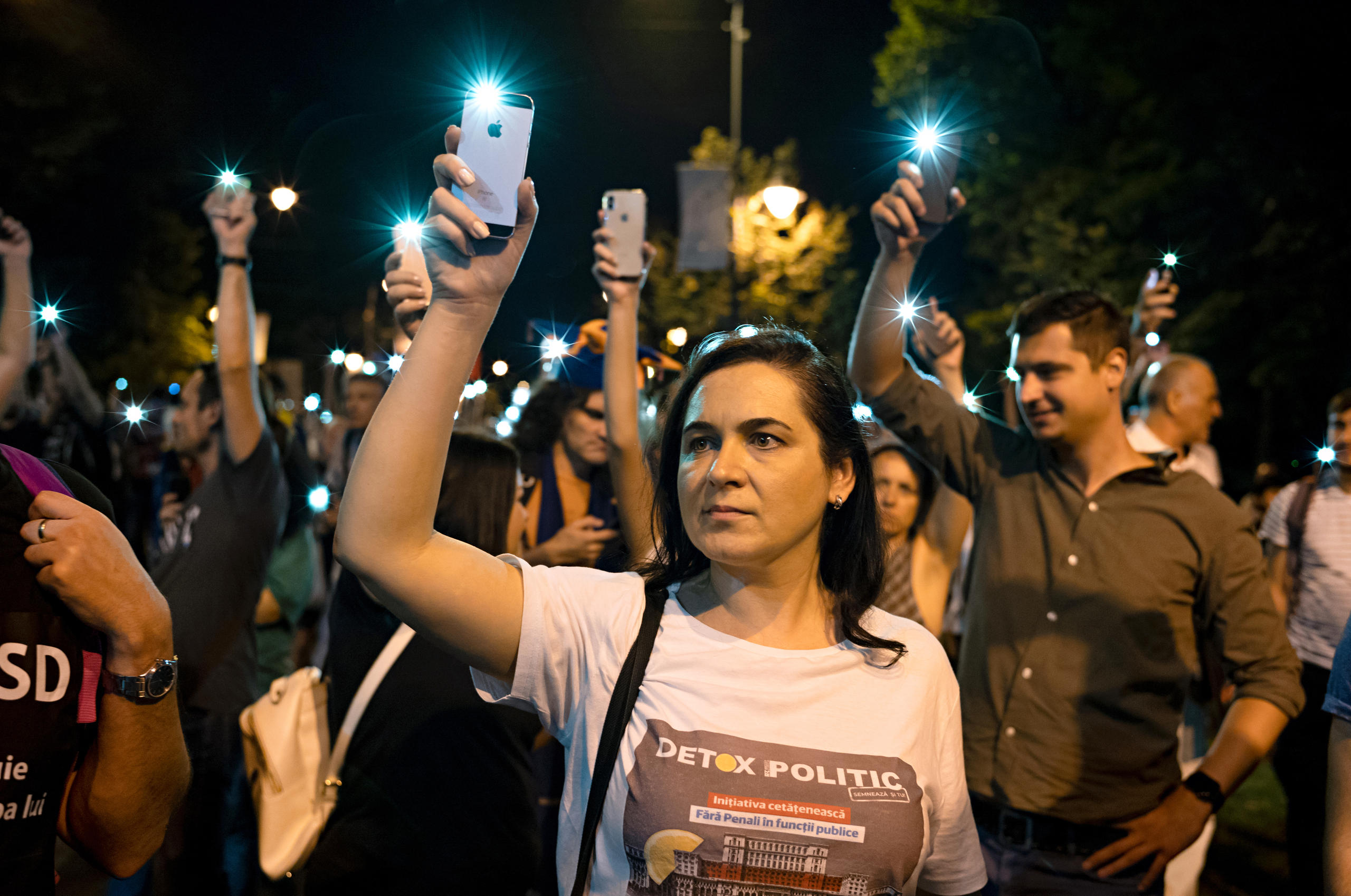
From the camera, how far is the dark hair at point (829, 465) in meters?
2.09

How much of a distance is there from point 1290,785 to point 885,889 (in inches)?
145

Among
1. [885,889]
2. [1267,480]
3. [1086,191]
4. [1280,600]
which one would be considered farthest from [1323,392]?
[885,889]

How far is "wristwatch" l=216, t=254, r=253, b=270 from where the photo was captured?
335 cm

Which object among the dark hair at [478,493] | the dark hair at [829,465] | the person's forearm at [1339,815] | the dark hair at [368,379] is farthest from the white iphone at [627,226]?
the dark hair at [368,379]

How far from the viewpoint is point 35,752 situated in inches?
64.3

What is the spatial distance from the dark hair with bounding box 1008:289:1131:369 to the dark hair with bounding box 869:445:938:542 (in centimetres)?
136

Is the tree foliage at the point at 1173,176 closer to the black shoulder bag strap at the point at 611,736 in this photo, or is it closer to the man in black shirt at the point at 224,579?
Answer: the man in black shirt at the point at 224,579

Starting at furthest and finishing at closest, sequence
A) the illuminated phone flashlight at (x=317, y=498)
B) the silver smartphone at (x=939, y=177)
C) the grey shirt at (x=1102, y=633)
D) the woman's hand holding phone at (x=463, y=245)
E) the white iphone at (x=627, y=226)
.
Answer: the illuminated phone flashlight at (x=317, y=498) < the white iphone at (x=627, y=226) < the grey shirt at (x=1102, y=633) < the silver smartphone at (x=939, y=177) < the woman's hand holding phone at (x=463, y=245)

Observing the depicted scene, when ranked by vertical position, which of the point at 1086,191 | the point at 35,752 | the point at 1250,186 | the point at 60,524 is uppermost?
the point at 1086,191

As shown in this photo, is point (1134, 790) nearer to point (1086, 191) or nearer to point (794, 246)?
point (1086, 191)

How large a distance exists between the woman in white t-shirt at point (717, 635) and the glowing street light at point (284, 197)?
1.11 metres

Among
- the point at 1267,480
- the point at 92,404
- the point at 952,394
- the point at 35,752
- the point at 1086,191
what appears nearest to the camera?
the point at 35,752

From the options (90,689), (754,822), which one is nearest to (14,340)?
(90,689)

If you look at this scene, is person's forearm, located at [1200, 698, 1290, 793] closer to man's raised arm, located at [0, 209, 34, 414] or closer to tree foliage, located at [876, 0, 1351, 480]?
man's raised arm, located at [0, 209, 34, 414]
